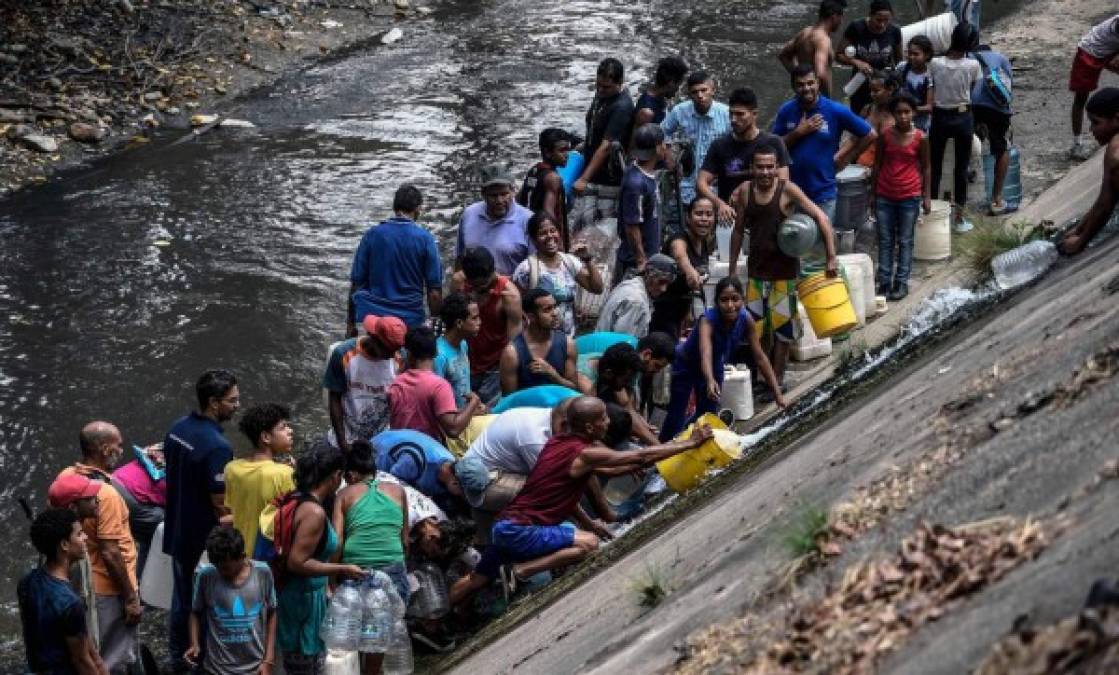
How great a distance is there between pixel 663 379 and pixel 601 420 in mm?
2392

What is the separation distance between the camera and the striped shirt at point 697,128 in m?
12.0

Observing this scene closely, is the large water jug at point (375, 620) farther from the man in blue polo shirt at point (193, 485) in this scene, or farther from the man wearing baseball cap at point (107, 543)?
the man wearing baseball cap at point (107, 543)

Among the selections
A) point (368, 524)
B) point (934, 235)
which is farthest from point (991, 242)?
point (368, 524)

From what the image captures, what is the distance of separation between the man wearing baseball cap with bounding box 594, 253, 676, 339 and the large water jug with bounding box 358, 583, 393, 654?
303 centimetres

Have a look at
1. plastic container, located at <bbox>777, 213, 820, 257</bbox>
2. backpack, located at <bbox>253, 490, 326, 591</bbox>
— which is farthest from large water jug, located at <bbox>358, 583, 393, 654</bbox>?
plastic container, located at <bbox>777, 213, 820, 257</bbox>

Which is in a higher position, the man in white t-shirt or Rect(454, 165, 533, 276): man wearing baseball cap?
Rect(454, 165, 533, 276): man wearing baseball cap

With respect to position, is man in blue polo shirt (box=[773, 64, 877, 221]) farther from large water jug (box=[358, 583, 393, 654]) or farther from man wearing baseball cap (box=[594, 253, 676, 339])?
large water jug (box=[358, 583, 393, 654])

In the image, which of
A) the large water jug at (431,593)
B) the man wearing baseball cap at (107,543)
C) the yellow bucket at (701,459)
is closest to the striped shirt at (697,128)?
the yellow bucket at (701,459)

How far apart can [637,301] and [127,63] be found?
9.23m

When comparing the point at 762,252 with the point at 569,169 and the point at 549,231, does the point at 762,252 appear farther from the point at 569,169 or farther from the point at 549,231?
the point at 569,169

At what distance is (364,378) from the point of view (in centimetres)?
925

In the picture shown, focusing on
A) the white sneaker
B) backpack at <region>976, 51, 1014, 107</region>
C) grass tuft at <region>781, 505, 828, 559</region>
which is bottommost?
the white sneaker

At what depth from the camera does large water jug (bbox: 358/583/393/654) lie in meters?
7.78

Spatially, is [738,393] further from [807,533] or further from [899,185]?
[807,533]
